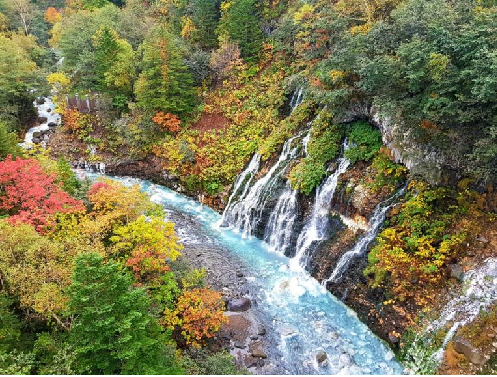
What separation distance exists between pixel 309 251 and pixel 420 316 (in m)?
5.90

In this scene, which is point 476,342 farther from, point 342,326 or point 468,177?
point 468,177

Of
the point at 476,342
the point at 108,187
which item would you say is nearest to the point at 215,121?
the point at 108,187

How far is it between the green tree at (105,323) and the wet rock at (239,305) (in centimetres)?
571

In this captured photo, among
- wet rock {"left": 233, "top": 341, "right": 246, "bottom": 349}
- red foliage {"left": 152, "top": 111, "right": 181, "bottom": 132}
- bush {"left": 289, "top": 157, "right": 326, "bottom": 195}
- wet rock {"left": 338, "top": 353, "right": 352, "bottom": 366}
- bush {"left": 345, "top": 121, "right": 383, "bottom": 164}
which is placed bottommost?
wet rock {"left": 233, "top": 341, "right": 246, "bottom": 349}

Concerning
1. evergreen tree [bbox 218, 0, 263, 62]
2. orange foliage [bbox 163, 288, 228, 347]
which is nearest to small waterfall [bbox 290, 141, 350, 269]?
orange foliage [bbox 163, 288, 228, 347]

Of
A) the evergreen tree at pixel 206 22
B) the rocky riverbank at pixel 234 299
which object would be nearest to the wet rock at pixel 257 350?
the rocky riverbank at pixel 234 299

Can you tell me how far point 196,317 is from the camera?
Answer: 12930 mm

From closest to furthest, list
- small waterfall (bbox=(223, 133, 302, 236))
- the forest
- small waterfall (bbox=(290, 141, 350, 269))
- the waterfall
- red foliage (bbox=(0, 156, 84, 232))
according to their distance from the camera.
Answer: the forest < red foliage (bbox=(0, 156, 84, 232)) < small waterfall (bbox=(290, 141, 350, 269)) < the waterfall < small waterfall (bbox=(223, 133, 302, 236))

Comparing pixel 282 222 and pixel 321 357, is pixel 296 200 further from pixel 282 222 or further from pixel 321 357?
pixel 321 357

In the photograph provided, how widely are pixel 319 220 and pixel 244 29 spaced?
62.3 feet

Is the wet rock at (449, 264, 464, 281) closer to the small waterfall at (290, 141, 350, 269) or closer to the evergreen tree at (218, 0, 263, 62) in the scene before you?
the small waterfall at (290, 141, 350, 269)

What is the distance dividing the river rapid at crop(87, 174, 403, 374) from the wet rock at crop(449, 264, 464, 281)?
11.6ft

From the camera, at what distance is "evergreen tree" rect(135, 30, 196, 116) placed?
2655 cm

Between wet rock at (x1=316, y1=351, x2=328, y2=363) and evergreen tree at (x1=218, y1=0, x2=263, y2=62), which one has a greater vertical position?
evergreen tree at (x1=218, y1=0, x2=263, y2=62)
